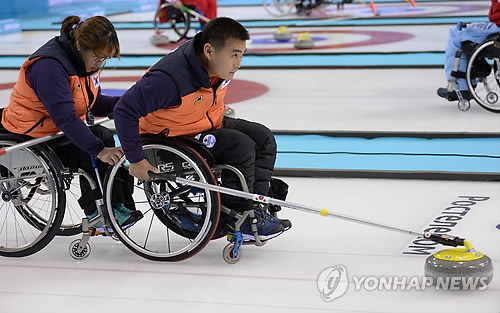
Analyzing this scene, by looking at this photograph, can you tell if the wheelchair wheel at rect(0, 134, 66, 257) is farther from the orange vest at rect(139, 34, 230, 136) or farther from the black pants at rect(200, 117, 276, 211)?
the black pants at rect(200, 117, 276, 211)

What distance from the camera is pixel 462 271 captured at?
2.75 metres

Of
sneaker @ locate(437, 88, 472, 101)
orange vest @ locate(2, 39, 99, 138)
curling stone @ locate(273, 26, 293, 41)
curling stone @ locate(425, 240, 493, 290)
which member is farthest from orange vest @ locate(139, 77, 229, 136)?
curling stone @ locate(273, 26, 293, 41)

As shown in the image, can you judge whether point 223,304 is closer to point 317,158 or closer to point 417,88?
point 317,158

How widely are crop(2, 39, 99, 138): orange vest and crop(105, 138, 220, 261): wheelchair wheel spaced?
0.32 metres

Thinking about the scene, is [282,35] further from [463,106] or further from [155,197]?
[155,197]

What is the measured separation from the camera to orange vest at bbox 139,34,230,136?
2.97 metres

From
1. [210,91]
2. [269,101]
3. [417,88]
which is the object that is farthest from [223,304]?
[417,88]

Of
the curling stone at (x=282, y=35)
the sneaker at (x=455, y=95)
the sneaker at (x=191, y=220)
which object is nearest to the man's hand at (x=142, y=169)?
the sneaker at (x=191, y=220)

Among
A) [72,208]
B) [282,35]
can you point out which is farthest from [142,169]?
[282,35]

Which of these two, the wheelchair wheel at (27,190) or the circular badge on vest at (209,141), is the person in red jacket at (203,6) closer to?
the wheelchair wheel at (27,190)

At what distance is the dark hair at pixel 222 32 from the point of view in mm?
2945

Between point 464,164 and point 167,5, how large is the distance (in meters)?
6.69

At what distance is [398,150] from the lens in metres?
4.84

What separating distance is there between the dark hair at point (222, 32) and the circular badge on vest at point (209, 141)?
1.08 ft
